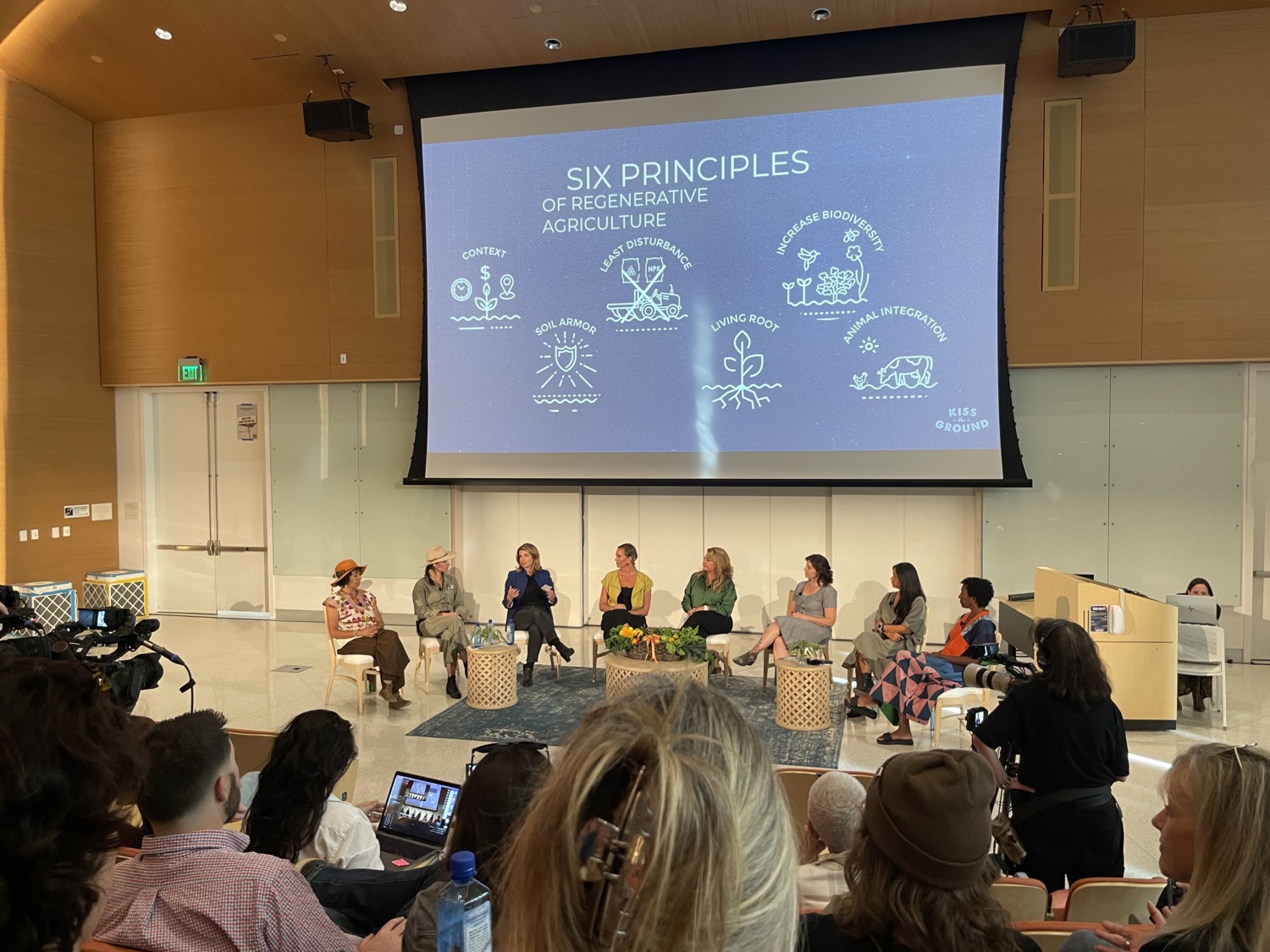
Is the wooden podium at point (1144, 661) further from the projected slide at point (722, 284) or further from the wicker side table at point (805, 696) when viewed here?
the projected slide at point (722, 284)

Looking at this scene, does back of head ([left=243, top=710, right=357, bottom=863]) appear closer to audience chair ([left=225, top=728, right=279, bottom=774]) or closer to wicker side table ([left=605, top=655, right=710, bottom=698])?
audience chair ([left=225, top=728, right=279, bottom=774])

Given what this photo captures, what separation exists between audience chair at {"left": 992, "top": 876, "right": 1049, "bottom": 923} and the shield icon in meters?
6.31

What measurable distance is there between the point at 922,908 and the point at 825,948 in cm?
17

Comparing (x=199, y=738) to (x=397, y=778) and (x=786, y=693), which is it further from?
(x=786, y=693)

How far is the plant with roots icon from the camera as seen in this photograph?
7.53 m

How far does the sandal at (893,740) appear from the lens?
5.29 metres

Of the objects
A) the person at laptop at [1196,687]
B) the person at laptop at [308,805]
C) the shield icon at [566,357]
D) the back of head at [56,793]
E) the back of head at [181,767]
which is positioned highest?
the shield icon at [566,357]

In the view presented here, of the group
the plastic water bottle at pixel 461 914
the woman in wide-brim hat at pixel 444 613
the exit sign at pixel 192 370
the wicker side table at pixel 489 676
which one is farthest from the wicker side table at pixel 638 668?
the exit sign at pixel 192 370

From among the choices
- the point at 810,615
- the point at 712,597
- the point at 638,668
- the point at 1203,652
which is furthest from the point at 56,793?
the point at 1203,652

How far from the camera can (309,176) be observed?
8711 millimetres

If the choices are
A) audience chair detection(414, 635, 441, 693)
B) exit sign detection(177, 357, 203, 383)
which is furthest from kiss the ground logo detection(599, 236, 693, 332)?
exit sign detection(177, 357, 203, 383)

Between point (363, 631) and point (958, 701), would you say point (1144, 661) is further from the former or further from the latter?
point (363, 631)

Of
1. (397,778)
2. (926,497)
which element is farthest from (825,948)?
(926,497)

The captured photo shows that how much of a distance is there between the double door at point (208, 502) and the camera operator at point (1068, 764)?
8141 millimetres
